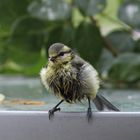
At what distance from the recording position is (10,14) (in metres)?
1.81

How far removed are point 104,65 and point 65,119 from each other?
1.08 m

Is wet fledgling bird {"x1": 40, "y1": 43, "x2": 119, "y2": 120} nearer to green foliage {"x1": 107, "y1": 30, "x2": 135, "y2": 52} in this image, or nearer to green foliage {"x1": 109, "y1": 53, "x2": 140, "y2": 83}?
green foliage {"x1": 109, "y1": 53, "x2": 140, "y2": 83}

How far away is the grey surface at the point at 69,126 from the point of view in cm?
67

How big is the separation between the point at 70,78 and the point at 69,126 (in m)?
0.34

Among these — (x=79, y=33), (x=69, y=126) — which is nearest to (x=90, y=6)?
(x=79, y=33)

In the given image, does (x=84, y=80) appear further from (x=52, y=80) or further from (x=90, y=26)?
(x=90, y=26)

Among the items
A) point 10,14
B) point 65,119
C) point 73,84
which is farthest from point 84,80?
point 10,14

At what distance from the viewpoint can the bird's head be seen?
1.06 metres

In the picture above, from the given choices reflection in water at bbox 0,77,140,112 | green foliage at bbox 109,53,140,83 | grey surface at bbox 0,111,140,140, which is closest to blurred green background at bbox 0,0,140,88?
green foliage at bbox 109,53,140,83

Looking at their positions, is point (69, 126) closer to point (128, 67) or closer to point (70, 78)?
point (70, 78)

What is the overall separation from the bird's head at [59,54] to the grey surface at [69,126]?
0.36 meters

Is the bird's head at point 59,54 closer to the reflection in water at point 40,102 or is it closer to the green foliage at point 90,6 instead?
the reflection in water at point 40,102

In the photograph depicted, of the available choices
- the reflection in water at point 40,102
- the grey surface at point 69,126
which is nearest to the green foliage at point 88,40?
the reflection in water at point 40,102

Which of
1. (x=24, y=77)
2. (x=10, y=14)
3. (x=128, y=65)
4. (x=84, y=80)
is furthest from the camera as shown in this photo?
(x=24, y=77)
